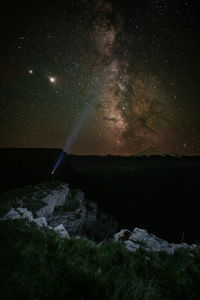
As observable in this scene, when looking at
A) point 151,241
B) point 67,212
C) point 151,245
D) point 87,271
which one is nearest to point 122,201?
point 67,212

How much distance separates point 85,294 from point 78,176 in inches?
1335

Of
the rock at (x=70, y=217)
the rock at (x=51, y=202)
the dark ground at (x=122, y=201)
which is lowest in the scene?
the rock at (x=70, y=217)

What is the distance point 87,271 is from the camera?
2.31m

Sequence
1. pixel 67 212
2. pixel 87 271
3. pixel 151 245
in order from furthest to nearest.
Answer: pixel 67 212 → pixel 151 245 → pixel 87 271

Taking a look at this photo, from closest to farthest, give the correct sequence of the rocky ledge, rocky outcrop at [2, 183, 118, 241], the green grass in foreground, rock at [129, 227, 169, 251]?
the green grass in foreground, rock at [129, 227, 169, 251], the rocky ledge, rocky outcrop at [2, 183, 118, 241]

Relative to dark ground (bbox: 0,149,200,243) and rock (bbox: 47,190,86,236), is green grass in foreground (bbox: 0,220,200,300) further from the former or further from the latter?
dark ground (bbox: 0,149,200,243)

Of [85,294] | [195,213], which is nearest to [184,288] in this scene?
[85,294]

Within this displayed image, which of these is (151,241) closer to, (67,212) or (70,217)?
(70,217)

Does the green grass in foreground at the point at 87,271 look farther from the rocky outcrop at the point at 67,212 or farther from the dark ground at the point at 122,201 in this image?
the dark ground at the point at 122,201

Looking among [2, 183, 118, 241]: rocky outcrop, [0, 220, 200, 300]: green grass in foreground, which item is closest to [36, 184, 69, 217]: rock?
[2, 183, 118, 241]: rocky outcrop

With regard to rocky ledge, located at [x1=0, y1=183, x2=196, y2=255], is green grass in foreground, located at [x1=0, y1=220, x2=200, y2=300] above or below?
above

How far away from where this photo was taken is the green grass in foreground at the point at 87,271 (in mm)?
1812

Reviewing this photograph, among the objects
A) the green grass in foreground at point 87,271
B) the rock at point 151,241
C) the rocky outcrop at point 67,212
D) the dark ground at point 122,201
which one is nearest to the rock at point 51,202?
the rocky outcrop at point 67,212

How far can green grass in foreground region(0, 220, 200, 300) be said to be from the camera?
1.81m
